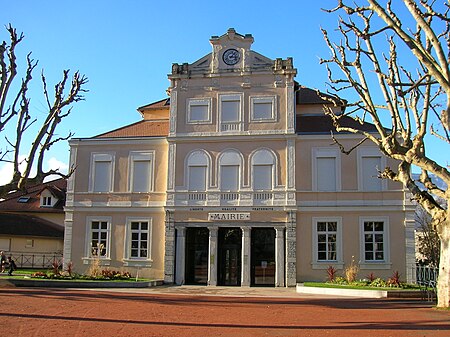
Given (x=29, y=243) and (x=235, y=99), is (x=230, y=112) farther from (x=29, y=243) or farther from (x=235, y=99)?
(x=29, y=243)

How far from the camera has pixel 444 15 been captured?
51.5 ft

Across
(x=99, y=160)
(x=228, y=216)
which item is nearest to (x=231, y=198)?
(x=228, y=216)

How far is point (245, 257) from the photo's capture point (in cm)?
2992

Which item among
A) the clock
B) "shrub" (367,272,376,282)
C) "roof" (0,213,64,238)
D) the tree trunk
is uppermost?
the clock

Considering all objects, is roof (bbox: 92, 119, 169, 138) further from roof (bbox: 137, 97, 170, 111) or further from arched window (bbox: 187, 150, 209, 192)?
arched window (bbox: 187, 150, 209, 192)

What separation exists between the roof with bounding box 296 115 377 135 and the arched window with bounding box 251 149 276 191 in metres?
2.57

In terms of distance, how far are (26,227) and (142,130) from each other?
639 inches

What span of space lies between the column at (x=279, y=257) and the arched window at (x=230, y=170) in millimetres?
3653

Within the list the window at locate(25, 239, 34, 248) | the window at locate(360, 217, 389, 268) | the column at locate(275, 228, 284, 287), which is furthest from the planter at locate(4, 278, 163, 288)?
the window at locate(25, 239, 34, 248)

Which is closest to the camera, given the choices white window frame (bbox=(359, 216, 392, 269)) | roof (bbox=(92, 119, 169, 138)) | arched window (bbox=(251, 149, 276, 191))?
white window frame (bbox=(359, 216, 392, 269))

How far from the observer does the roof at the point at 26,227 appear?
43219mm

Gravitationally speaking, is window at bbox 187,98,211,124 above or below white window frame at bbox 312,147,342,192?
above

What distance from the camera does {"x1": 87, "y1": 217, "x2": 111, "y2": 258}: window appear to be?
32.2 meters

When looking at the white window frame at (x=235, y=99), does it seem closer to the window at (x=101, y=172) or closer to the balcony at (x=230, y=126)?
the balcony at (x=230, y=126)
